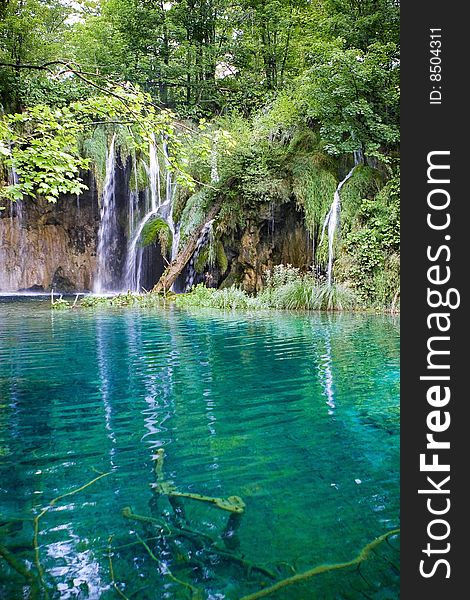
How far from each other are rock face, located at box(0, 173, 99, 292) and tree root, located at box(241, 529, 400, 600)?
75.5ft

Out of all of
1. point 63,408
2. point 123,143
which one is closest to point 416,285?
point 63,408

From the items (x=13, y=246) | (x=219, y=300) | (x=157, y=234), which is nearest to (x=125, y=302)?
(x=219, y=300)

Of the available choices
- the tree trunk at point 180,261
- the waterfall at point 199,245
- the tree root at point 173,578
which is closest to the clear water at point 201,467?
the tree root at point 173,578

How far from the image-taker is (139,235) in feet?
65.0

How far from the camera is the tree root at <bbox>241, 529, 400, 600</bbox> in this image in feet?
5.35

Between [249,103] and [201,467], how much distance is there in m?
22.8

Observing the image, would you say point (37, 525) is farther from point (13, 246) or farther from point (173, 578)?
point (13, 246)

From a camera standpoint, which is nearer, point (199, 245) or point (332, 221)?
point (332, 221)

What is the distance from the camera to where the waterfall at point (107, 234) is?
21750 mm

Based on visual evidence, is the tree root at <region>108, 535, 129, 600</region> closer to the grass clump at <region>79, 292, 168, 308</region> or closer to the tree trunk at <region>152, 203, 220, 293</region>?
the grass clump at <region>79, 292, 168, 308</region>

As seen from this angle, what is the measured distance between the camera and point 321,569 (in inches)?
69.5

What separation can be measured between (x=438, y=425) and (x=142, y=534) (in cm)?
123

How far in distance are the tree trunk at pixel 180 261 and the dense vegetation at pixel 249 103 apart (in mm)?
280

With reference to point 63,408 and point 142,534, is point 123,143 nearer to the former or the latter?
point 63,408
